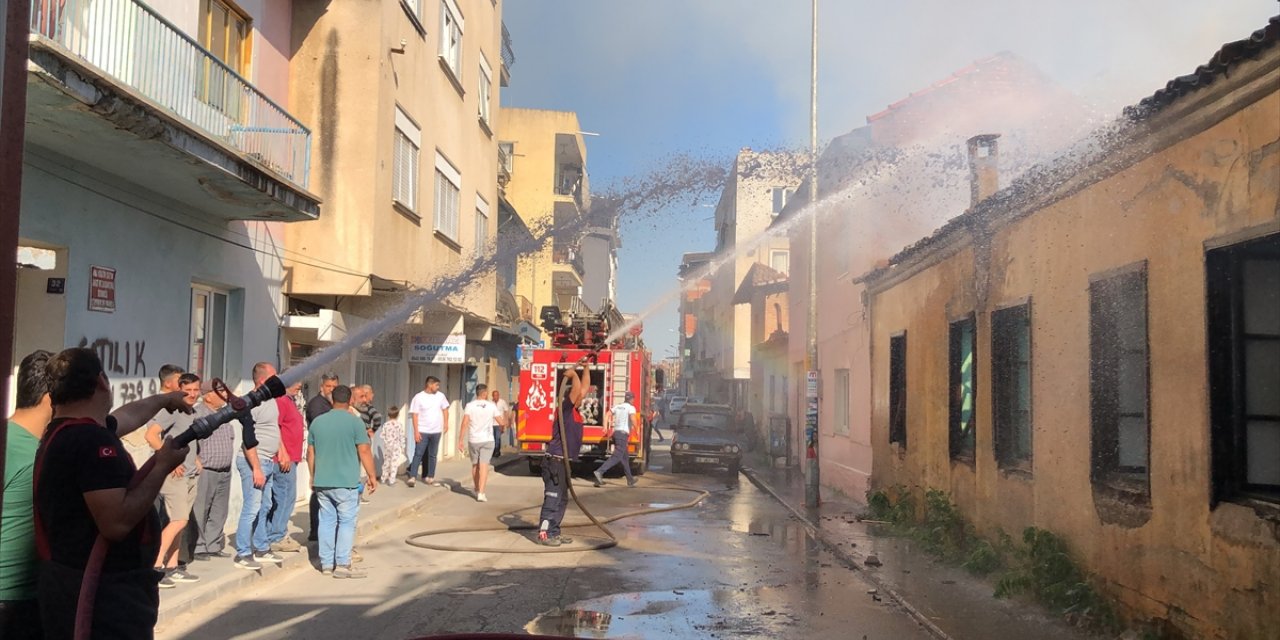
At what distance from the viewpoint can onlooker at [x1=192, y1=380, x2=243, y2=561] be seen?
320 inches

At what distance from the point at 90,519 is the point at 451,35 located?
1604 centimetres

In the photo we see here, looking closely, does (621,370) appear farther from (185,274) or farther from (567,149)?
(567,149)

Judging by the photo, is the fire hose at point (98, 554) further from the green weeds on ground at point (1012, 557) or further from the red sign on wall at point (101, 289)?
the green weeds on ground at point (1012, 557)

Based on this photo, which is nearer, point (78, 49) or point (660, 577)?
point (78, 49)

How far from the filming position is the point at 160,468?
3.16 m

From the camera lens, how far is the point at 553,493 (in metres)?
10.8

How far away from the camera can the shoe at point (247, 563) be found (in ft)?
27.4

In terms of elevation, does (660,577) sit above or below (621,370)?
below

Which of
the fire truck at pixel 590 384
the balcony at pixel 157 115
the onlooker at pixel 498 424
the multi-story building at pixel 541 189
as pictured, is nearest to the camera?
the balcony at pixel 157 115

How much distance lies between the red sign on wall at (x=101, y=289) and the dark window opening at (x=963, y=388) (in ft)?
28.3

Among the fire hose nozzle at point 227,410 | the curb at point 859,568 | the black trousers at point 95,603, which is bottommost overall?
the curb at point 859,568

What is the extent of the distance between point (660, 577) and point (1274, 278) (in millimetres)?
5621

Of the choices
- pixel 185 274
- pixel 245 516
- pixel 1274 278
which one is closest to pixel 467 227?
pixel 185 274

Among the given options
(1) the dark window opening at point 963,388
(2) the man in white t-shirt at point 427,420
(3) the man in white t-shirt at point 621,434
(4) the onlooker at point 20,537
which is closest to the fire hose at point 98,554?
(4) the onlooker at point 20,537
